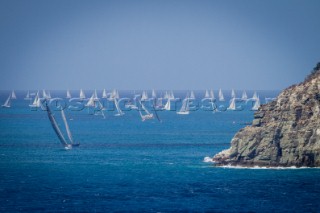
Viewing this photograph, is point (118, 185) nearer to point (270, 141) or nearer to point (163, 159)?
point (270, 141)

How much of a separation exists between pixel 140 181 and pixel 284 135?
1619 cm

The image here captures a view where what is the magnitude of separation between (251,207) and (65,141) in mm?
58023

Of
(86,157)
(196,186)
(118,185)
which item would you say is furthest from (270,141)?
(86,157)

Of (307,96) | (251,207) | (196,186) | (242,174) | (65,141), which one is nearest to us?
(251,207)

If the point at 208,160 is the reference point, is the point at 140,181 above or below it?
below

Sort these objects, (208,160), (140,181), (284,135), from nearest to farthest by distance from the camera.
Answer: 1. (140,181)
2. (284,135)
3. (208,160)

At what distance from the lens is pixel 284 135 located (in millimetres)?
84500

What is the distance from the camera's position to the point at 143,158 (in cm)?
10244

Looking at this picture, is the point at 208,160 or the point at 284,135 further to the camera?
the point at 208,160

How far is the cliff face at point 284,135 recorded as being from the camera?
83.1 meters

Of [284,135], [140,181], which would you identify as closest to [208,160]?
[284,135]

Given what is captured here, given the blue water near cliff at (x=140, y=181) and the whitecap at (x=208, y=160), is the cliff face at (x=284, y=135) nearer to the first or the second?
the blue water near cliff at (x=140, y=181)

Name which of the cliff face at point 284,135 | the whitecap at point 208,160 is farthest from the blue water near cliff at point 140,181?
the cliff face at point 284,135

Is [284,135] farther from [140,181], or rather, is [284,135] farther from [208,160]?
[140,181]
